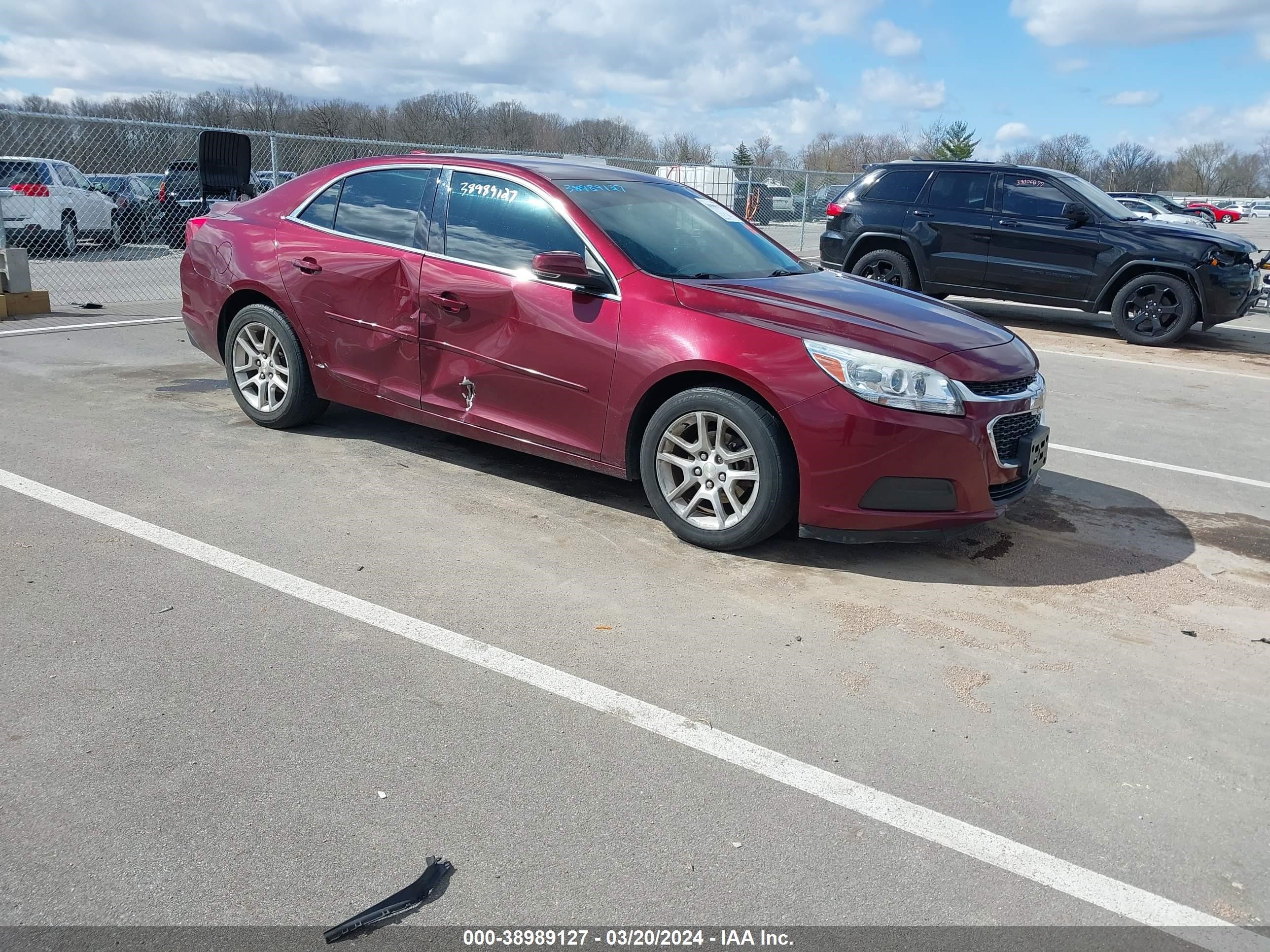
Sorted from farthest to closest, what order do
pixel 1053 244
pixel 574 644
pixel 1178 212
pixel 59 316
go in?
pixel 1178 212, pixel 1053 244, pixel 59 316, pixel 574 644

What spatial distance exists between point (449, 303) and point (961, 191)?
9288mm

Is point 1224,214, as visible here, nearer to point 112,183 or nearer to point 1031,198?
point 1031,198

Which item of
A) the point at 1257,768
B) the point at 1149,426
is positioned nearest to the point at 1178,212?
the point at 1149,426

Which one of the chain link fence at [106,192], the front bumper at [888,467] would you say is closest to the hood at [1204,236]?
the chain link fence at [106,192]

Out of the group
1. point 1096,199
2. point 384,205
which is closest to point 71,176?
point 384,205

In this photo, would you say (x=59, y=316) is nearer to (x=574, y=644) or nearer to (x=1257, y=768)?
(x=574, y=644)

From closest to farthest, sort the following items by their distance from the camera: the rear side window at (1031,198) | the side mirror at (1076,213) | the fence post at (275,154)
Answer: the side mirror at (1076,213)
the rear side window at (1031,198)
the fence post at (275,154)

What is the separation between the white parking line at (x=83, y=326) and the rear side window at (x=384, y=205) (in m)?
5.29

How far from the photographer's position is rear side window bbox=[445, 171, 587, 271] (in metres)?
5.20

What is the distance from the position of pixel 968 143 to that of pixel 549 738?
6898 cm

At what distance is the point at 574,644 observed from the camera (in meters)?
3.84

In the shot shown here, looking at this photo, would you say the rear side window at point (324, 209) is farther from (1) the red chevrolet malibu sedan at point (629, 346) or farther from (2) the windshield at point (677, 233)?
(2) the windshield at point (677, 233)

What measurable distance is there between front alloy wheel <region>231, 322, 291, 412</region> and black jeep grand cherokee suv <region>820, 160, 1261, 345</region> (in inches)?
323

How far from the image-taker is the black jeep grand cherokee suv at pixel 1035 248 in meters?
11.7
